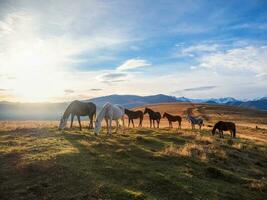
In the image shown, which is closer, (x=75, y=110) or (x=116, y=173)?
(x=116, y=173)

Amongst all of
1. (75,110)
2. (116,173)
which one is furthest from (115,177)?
(75,110)

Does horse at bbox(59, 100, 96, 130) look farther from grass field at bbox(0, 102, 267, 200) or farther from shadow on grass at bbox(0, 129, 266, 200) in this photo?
shadow on grass at bbox(0, 129, 266, 200)

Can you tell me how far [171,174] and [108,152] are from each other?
4.82m

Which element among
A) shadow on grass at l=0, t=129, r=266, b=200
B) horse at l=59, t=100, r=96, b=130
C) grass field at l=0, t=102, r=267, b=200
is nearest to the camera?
shadow on grass at l=0, t=129, r=266, b=200

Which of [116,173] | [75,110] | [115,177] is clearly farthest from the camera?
[75,110]

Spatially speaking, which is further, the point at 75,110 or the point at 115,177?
the point at 75,110

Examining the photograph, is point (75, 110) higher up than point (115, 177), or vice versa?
point (75, 110)

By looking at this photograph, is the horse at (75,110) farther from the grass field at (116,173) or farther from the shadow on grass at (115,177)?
the shadow on grass at (115,177)

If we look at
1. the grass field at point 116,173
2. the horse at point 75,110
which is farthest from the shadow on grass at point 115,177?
the horse at point 75,110

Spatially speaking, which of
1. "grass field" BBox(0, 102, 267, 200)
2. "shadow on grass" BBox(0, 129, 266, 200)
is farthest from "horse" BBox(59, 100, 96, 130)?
"shadow on grass" BBox(0, 129, 266, 200)

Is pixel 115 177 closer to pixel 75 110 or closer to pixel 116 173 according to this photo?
pixel 116 173

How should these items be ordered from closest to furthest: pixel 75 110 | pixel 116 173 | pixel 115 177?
1. pixel 115 177
2. pixel 116 173
3. pixel 75 110

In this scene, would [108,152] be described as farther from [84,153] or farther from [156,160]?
[156,160]

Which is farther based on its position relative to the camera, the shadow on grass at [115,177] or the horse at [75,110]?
the horse at [75,110]
